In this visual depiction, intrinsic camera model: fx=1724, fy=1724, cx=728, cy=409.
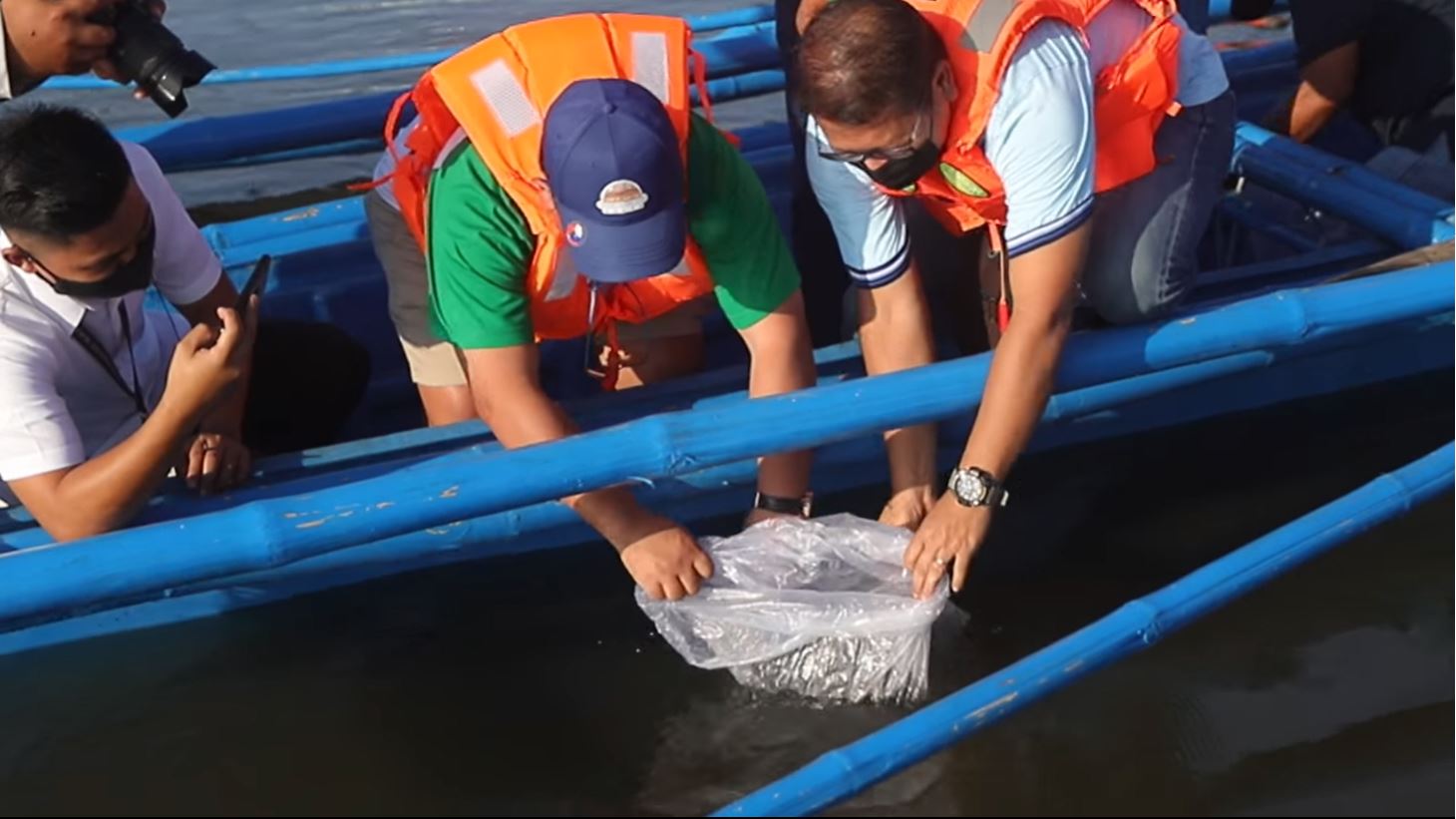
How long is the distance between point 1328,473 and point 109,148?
2393 mm

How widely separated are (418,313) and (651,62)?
0.74 metres

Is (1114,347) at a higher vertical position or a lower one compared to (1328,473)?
higher

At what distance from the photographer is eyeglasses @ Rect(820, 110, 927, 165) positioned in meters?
2.54

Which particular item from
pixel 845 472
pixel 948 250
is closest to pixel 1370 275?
pixel 948 250

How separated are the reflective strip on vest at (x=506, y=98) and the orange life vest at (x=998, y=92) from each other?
23.8 inches

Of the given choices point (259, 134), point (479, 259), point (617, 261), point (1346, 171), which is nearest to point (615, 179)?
point (617, 261)

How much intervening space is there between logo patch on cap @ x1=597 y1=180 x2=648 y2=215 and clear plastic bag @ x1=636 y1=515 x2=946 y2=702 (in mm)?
643

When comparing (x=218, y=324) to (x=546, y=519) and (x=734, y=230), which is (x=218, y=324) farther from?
(x=734, y=230)

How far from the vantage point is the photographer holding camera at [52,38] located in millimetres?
2943

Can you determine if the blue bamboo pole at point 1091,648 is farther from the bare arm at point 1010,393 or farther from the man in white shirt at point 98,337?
the man in white shirt at point 98,337

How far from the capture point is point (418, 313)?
10.1 feet

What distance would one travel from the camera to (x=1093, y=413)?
3223 mm

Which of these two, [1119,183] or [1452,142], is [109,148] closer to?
[1119,183]

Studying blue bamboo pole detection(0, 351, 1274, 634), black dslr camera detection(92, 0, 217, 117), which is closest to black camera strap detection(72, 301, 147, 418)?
blue bamboo pole detection(0, 351, 1274, 634)
